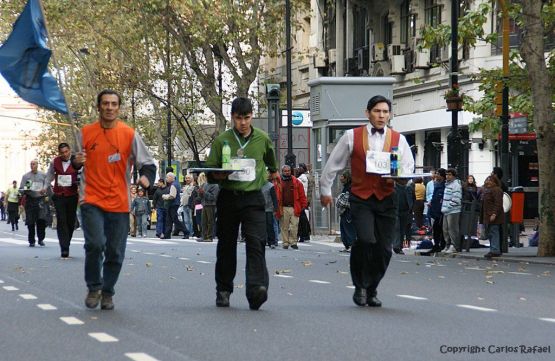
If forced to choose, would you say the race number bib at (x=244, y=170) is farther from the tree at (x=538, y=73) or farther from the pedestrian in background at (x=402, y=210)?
the pedestrian in background at (x=402, y=210)

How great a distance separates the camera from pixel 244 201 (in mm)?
12633

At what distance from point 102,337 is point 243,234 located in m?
2.71

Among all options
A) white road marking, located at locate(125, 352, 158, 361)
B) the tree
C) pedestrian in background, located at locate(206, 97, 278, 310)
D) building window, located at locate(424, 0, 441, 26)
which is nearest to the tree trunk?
the tree

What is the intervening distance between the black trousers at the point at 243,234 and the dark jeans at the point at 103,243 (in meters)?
0.87

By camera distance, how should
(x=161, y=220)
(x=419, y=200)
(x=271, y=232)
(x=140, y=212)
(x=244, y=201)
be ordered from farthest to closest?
1. (x=140, y=212)
2. (x=161, y=220)
3. (x=419, y=200)
4. (x=271, y=232)
5. (x=244, y=201)

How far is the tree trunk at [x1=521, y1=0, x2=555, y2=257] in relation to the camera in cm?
2405

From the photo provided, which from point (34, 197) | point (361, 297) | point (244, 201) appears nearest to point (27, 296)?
point (244, 201)

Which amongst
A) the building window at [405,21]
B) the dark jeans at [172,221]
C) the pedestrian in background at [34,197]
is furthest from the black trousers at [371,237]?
the building window at [405,21]

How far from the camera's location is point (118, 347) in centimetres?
964

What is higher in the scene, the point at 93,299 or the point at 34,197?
the point at 34,197

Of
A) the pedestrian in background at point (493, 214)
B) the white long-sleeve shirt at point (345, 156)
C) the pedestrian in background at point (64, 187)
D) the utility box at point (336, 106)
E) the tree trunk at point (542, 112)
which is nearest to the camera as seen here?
the white long-sleeve shirt at point (345, 156)

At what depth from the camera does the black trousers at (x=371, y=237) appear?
12750 millimetres

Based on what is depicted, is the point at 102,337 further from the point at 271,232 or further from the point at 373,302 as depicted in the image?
the point at 271,232

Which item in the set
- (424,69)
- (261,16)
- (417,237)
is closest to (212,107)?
(261,16)
